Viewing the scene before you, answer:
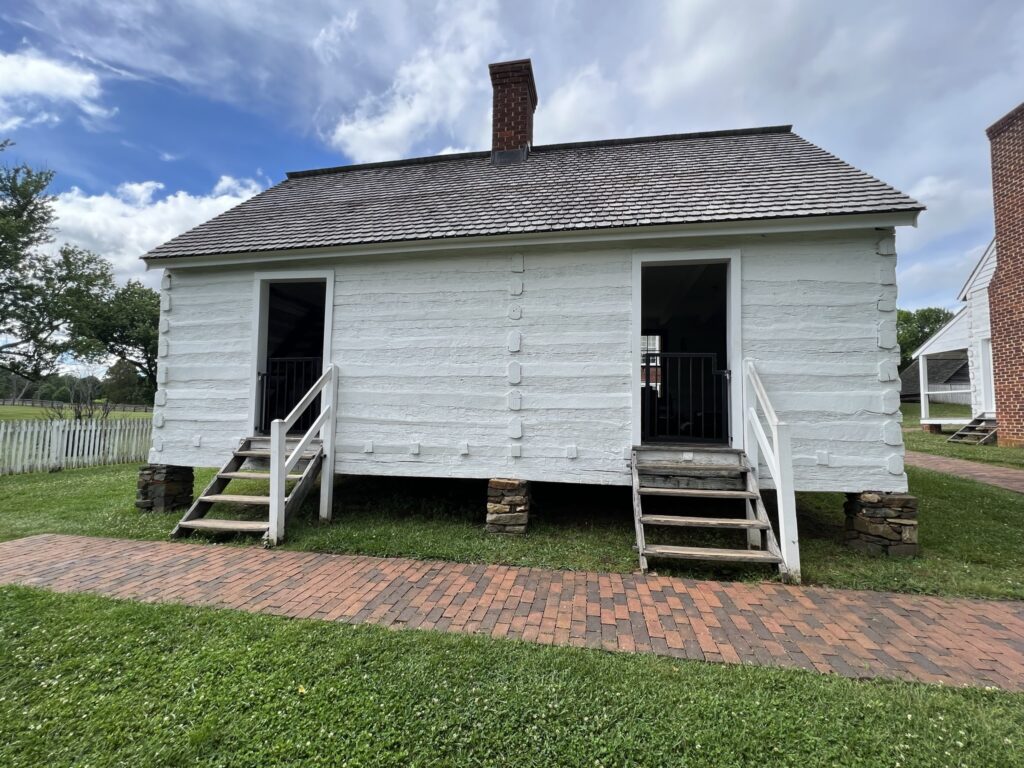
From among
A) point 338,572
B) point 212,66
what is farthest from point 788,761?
point 212,66

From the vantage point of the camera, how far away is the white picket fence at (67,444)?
9250mm

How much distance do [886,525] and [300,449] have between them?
21.7 ft

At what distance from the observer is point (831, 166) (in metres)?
6.03

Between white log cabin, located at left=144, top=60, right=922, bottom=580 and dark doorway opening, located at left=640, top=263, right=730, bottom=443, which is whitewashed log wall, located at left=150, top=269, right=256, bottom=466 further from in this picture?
dark doorway opening, located at left=640, top=263, right=730, bottom=443

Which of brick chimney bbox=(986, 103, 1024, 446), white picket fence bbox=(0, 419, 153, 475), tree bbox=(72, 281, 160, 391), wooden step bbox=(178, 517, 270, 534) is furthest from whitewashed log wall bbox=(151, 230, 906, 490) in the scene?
tree bbox=(72, 281, 160, 391)

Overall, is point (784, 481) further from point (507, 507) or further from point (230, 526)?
point (230, 526)

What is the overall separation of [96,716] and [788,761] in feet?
10.9

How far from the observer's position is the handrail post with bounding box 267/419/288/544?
489cm

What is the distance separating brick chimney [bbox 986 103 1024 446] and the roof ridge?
9631mm

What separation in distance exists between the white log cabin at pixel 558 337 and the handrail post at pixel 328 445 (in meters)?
0.04

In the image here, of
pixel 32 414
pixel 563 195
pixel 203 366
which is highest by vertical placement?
pixel 563 195

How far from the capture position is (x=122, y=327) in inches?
1085

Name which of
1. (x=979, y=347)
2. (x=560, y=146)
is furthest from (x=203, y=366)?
(x=979, y=347)

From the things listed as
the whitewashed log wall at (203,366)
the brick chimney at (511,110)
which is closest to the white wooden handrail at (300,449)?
the whitewashed log wall at (203,366)
